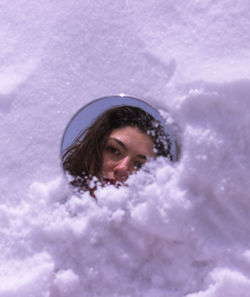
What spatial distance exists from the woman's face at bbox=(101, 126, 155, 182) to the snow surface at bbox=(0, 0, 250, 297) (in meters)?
0.02

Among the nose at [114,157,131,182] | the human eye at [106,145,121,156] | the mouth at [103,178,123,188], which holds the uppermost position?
the human eye at [106,145,121,156]

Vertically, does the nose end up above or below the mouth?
above

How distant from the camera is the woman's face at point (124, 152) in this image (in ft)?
2.39

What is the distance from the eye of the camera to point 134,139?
0.74m

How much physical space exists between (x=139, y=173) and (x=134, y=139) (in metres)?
0.07

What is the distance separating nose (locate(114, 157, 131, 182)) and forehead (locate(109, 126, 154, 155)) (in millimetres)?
26

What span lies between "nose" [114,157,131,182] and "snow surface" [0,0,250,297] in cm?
2

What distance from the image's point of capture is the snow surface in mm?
684

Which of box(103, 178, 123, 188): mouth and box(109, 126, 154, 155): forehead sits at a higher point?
box(109, 126, 154, 155): forehead

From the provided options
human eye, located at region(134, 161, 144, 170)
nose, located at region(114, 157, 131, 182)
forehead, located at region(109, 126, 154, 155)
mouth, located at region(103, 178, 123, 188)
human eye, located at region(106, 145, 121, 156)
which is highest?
forehead, located at region(109, 126, 154, 155)

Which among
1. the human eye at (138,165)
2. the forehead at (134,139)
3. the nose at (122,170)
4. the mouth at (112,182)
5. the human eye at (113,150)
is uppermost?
the forehead at (134,139)

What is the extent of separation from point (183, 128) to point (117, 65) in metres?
0.18

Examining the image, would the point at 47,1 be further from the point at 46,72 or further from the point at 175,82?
the point at 175,82

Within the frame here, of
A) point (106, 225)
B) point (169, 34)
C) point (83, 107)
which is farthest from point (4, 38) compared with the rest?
point (106, 225)
